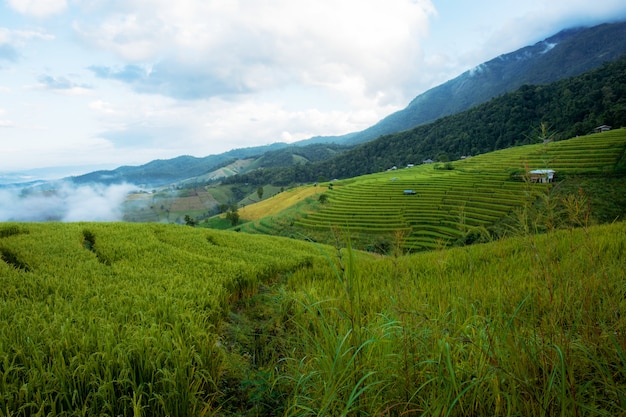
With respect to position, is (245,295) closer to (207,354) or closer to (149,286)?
(149,286)

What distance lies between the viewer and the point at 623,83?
9681 centimetres

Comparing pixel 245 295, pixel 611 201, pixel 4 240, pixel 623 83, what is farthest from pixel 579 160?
pixel 623 83

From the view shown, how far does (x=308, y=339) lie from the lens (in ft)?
11.1

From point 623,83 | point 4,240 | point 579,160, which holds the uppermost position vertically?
point 623,83

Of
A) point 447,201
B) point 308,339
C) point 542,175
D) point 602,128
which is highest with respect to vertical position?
point 602,128

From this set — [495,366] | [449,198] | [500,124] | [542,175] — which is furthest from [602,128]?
[495,366]

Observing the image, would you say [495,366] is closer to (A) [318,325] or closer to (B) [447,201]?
(A) [318,325]

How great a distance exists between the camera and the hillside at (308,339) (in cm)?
187

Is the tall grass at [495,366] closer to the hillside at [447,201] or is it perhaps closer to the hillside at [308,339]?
the hillside at [308,339]

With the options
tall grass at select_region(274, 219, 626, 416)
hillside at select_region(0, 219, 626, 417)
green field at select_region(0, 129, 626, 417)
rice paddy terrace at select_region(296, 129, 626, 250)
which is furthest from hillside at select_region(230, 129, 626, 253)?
tall grass at select_region(274, 219, 626, 416)

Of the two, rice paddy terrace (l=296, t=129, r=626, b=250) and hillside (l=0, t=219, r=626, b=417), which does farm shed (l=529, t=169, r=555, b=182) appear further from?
rice paddy terrace (l=296, t=129, r=626, b=250)

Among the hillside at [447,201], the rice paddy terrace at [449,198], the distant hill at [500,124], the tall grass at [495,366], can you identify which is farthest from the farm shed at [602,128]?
the tall grass at [495,366]

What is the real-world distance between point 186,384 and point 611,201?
5099cm

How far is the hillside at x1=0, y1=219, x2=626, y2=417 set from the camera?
6.12ft
